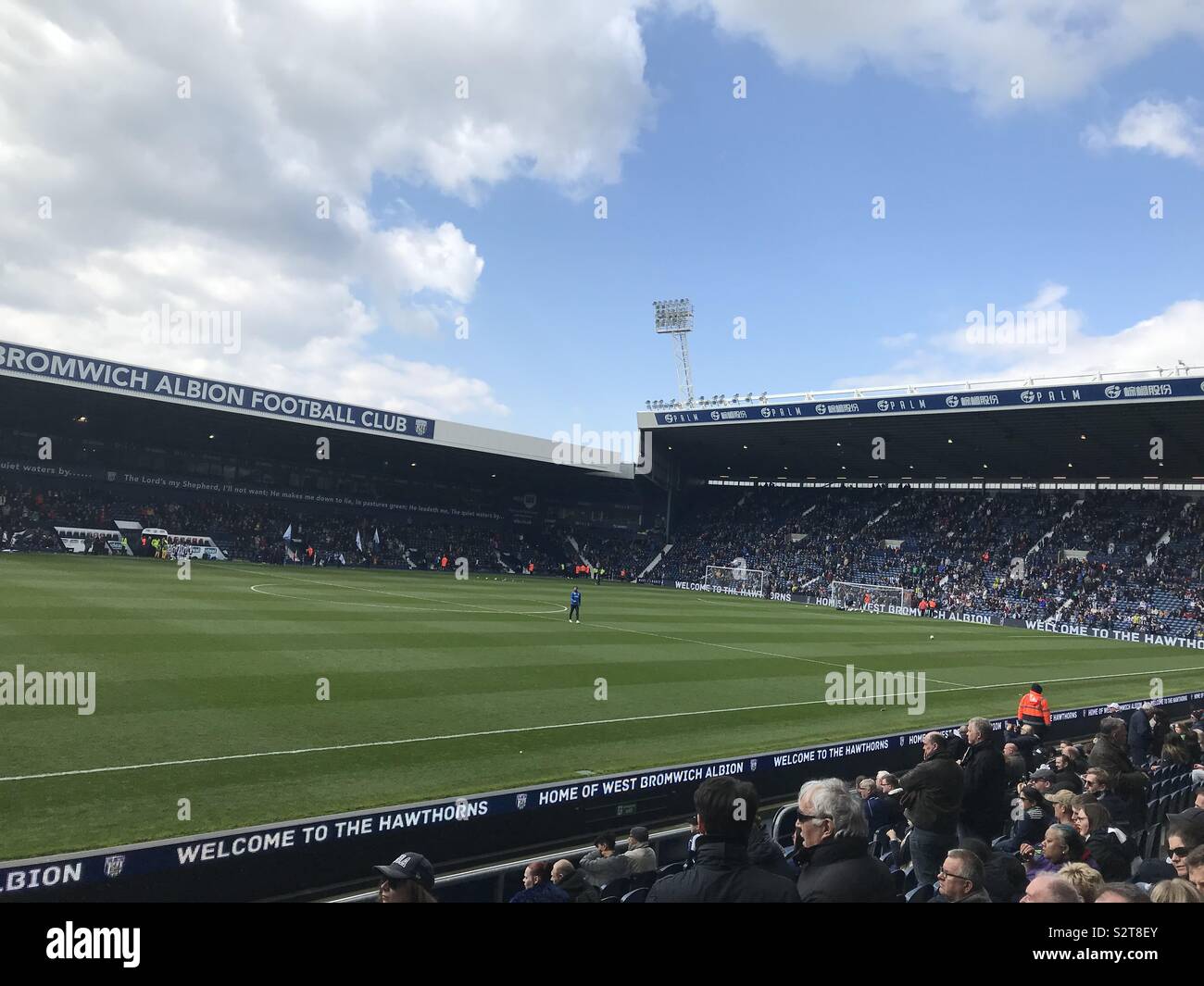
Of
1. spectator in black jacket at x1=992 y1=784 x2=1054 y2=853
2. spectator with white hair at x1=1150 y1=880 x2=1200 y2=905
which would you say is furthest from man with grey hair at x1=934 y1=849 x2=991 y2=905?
spectator in black jacket at x1=992 y1=784 x2=1054 y2=853

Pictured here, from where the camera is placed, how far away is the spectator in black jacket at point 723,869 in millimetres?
3443

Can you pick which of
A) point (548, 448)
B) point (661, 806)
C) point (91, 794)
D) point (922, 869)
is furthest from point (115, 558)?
point (922, 869)

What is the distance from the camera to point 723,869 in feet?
11.7

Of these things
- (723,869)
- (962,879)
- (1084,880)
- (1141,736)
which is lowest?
(1141,736)

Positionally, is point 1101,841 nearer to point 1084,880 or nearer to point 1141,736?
point 1084,880

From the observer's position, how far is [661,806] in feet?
32.4

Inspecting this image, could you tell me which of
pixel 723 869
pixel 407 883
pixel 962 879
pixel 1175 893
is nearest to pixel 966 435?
pixel 962 879

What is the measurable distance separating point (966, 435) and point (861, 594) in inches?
449

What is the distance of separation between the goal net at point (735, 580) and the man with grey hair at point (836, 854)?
163 ft

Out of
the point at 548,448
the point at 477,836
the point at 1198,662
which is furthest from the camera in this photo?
the point at 548,448

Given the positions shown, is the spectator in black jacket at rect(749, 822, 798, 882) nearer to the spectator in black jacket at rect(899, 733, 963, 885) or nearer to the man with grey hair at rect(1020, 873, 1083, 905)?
the man with grey hair at rect(1020, 873, 1083, 905)

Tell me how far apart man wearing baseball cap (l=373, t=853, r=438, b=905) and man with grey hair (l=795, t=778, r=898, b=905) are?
72.1 inches

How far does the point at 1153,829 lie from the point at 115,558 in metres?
42.1
